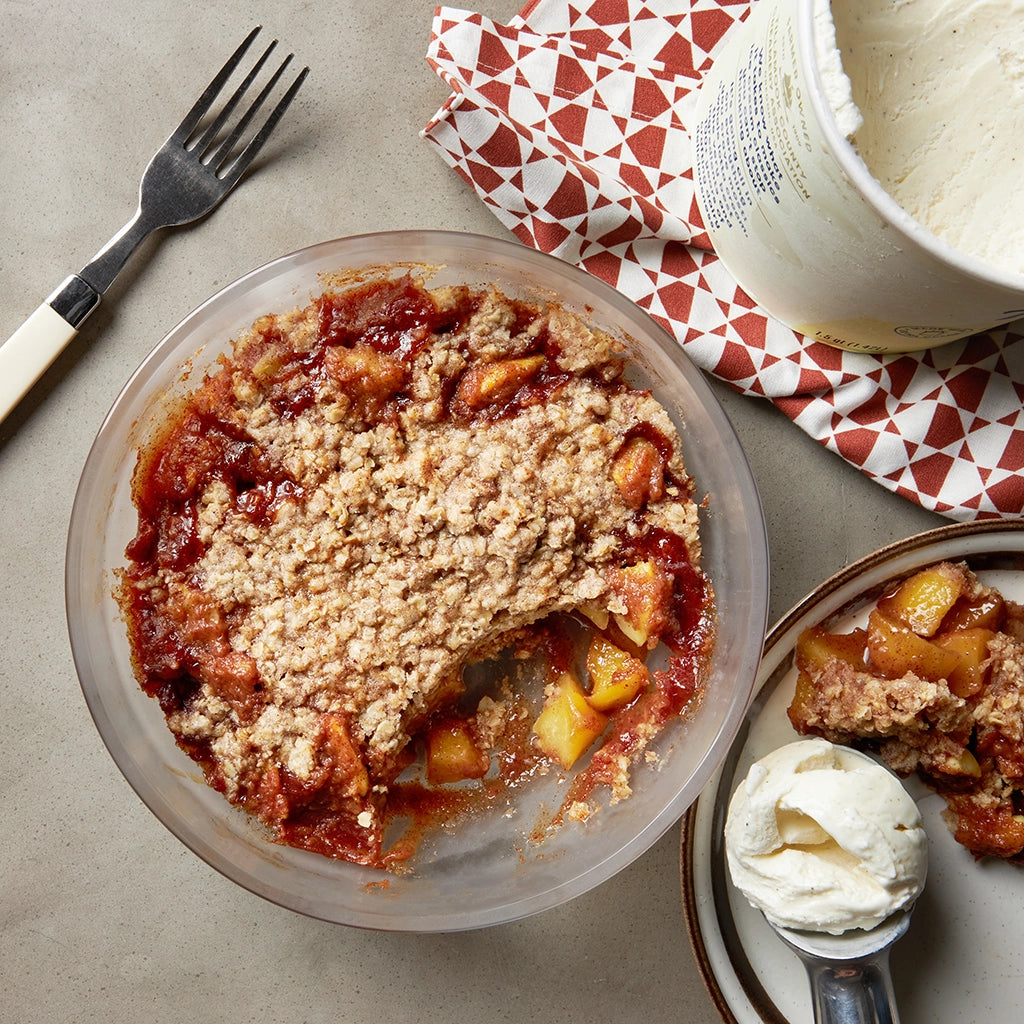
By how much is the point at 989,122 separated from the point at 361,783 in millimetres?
1671

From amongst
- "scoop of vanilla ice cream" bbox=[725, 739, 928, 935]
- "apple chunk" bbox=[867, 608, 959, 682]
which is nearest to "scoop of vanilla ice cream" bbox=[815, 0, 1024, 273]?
"apple chunk" bbox=[867, 608, 959, 682]

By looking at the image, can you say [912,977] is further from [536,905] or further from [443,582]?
[443,582]

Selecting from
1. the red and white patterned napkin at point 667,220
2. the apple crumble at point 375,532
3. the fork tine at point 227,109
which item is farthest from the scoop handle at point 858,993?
the fork tine at point 227,109

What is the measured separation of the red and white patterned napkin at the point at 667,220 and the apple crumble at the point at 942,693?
Answer: 10.0 inches

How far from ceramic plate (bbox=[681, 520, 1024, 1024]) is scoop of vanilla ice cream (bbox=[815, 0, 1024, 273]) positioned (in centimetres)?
77

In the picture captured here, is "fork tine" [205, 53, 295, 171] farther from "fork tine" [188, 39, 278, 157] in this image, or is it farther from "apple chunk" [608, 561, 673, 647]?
"apple chunk" [608, 561, 673, 647]

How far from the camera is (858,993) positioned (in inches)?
73.6

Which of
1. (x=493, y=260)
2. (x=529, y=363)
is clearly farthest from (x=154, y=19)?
(x=529, y=363)

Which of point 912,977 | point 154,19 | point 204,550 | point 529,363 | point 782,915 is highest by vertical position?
point 154,19

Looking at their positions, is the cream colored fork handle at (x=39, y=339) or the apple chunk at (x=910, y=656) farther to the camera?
the cream colored fork handle at (x=39, y=339)

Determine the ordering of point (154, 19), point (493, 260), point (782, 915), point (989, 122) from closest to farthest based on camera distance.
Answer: point (989, 122) → point (782, 915) → point (493, 260) → point (154, 19)

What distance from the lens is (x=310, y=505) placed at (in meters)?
1.87

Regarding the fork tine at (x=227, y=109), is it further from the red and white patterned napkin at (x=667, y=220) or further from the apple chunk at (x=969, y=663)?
the apple chunk at (x=969, y=663)

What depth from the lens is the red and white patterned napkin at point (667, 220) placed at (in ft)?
6.57
